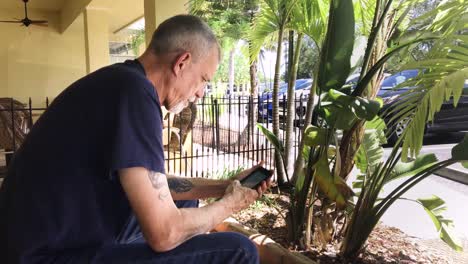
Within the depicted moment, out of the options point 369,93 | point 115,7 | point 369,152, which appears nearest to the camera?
point 369,93

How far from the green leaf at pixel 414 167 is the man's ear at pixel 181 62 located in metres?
1.60

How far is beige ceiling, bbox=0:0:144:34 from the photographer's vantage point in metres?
9.58

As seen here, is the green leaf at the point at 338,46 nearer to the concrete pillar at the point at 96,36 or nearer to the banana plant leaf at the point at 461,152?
the banana plant leaf at the point at 461,152

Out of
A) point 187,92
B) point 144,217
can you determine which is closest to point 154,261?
point 144,217

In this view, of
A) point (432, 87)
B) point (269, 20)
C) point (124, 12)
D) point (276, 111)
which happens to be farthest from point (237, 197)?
point (124, 12)

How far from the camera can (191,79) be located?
64.4 inches

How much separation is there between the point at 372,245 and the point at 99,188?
7.28 ft

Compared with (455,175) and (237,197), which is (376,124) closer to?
(237,197)

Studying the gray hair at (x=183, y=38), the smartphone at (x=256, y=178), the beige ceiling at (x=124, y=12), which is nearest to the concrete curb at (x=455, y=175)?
the smartphone at (x=256, y=178)

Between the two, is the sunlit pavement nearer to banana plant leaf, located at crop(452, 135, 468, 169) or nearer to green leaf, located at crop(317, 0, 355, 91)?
banana plant leaf, located at crop(452, 135, 468, 169)

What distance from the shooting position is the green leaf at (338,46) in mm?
2275

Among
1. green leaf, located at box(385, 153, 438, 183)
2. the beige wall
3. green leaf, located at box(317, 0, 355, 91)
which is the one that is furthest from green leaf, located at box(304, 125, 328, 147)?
the beige wall

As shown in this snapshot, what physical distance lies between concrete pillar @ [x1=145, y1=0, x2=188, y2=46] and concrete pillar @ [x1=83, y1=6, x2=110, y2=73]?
5.26m

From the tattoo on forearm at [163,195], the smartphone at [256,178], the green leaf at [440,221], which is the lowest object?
the green leaf at [440,221]
